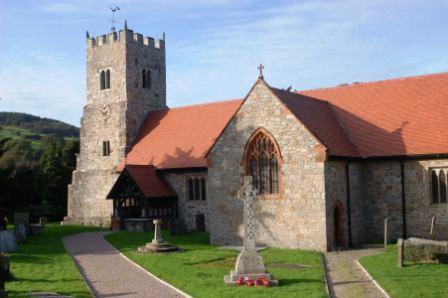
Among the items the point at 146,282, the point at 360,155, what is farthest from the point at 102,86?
the point at 146,282

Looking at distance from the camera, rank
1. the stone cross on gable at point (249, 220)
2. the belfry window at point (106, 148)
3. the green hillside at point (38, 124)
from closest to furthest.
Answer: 1. the stone cross on gable at point (249, 220)
2. the belfry window at point (106, 148)
3. the green hillside at point (38, 124)

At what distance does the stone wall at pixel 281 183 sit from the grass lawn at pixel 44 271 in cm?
813

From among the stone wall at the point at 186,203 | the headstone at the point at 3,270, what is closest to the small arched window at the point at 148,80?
the stone wall at the point at 186,203

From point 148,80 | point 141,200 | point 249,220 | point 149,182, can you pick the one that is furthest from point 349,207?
point 148,80

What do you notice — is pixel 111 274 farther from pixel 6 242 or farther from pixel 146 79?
pixel 146 79

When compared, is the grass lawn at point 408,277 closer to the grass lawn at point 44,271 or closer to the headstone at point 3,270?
the grass lawn at point 44,271

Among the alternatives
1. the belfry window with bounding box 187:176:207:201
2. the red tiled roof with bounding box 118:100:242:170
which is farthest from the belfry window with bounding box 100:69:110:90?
the belfry window with bounding box 187:176:207:201

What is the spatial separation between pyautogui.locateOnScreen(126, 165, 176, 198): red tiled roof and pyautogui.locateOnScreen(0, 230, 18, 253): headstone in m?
11.0

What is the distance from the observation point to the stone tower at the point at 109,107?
43125 mm

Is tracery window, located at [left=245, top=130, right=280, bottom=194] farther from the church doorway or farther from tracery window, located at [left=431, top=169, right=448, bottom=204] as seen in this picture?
tracery window, located at [left=431, top=169, right=448, bottom=204]

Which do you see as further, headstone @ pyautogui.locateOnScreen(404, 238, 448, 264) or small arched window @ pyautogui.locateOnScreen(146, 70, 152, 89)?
small arched window @ pyautogui.locateOnScreen(146, 70, 152, 89)

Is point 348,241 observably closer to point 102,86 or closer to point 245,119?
point 245,119

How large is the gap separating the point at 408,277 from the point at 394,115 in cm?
1424

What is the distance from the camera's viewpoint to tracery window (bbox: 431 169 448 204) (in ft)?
86.1
